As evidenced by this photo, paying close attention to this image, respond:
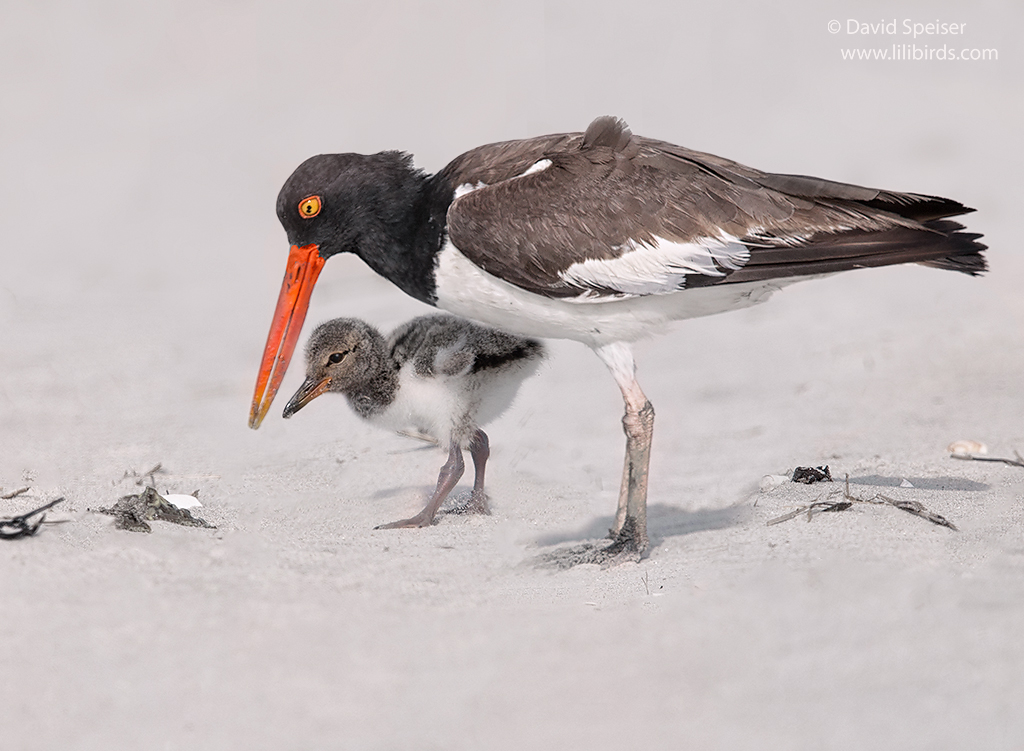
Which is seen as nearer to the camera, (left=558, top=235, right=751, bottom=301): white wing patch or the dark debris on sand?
(left=558, top=235, right=751, bottom=301): white wing patch

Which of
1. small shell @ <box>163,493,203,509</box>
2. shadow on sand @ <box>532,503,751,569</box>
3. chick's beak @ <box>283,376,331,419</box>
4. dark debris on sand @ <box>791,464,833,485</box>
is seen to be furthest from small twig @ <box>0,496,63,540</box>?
dark debris on sand @ <box>791,464,833,485</box>

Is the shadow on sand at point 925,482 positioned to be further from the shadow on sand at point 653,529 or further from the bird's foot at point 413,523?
the bird's foot at point 413,523

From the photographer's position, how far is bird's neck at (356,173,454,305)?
574 centimetres

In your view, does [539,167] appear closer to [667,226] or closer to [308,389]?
[667,226]

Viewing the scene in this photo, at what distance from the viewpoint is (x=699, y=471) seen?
721cm

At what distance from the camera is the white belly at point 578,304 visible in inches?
220

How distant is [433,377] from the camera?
649 centimetres

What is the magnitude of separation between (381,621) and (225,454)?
3.40m

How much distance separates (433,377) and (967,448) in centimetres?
327

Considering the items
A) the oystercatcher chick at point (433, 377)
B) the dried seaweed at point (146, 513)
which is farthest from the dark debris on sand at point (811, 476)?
the dried seaweed at point (146, 513)

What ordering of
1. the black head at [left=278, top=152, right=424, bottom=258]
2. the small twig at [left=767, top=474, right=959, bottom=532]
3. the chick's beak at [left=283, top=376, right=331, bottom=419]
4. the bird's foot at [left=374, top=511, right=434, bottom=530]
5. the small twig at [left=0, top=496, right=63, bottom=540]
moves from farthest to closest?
the chick's beak at [left=283, top=376, right=331, bottom=419] → the bird's foot at [left=374, top=511, right=434, bottom=530] → the black head at [left=278, top=152, right=424, bottom=258] → the small twig at [left=767, top=474, right=959, bottom=532] → the small twig at [left=0, top=496, right=63, bottom=540]

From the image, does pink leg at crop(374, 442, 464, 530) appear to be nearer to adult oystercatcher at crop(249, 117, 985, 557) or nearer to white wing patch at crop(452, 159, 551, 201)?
adult oystercatcher at crop(249, 117, 985, 557)

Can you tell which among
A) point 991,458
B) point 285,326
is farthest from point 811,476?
point 285,326

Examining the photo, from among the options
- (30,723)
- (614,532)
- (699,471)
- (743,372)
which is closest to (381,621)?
(30,723)
